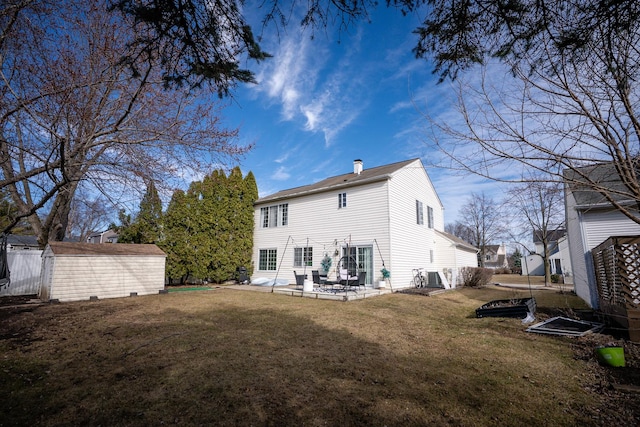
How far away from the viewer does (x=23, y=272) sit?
505 inches

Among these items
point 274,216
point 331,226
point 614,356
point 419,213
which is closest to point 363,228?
→ point 331,226

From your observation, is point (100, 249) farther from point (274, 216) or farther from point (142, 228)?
point (274, 216)

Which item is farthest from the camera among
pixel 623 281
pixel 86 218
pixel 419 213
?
pixel 86 218

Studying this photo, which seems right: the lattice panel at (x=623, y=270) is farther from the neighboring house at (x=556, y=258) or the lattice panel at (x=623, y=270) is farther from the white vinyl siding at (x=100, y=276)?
the neighboring house at (x=556, y=258)

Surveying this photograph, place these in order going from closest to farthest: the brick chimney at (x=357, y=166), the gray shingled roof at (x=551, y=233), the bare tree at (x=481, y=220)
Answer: the brick chimney at (x=357, y=166) < the gray shingled roof at (x=551, y=233) < the bare tree at (x=481, y=220)

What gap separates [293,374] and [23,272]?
15718 mm

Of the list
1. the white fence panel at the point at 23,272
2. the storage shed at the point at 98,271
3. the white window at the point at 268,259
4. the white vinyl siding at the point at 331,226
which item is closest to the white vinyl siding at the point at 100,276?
the storage shed at the point at 98,271

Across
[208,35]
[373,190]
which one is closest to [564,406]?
[208,35]

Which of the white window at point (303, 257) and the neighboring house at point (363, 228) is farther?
the white window at point (303, 257)

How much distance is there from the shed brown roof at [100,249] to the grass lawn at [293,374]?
3118 mm

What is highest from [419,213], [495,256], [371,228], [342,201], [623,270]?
[342,201]

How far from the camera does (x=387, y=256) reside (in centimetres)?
1365

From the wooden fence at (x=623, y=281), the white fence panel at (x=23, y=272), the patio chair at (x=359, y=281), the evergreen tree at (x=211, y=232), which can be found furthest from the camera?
the evergreen tree at (x=211, y=232)

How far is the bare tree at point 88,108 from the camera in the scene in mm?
4766
